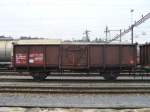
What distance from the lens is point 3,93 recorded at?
62.6ft

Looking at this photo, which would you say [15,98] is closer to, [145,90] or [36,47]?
[145,90]

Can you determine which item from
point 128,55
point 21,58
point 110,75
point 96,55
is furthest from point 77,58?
point 21,58

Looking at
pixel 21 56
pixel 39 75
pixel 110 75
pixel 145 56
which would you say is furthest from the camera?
pixel 145 56

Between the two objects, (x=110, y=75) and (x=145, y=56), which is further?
(x=145, y=56)

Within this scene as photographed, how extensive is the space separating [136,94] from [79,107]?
18.4 feet

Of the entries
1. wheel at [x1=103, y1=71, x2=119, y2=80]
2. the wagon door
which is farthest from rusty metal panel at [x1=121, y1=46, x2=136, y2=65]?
the wagon door

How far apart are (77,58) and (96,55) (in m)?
1.39

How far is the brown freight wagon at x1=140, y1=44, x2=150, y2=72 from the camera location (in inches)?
1124

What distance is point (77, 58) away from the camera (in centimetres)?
2844

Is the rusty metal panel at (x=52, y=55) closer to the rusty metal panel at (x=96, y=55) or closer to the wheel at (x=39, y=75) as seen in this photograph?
the wheel at (x=39, y=75)

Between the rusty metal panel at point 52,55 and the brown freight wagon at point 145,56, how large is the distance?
6.41 metres

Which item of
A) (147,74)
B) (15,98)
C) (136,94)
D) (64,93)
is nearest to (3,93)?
(15,98)

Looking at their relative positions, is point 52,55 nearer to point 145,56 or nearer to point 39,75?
point 39,75

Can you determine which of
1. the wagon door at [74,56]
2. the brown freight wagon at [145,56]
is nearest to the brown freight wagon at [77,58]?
the wagon door at [74,56]
